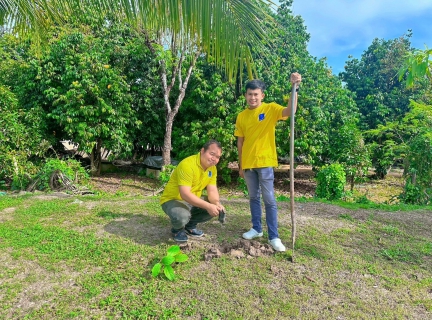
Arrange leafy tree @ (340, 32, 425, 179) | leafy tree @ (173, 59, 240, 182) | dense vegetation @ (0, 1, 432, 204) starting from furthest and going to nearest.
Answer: leafy tree @ (340, 32, 425, 179)
leafy tree @ (173, 59, 240, 182)
dense vegetation @ (0, 1, 432, 204)

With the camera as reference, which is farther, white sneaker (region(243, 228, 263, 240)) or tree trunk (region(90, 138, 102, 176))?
tree trunk (region(90, 138, 102, 176))

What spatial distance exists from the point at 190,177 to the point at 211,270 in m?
0.89

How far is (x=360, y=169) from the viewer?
9523 mm

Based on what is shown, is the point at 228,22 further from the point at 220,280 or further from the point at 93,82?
the point at 93,82

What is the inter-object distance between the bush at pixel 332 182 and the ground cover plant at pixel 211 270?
10.2ft

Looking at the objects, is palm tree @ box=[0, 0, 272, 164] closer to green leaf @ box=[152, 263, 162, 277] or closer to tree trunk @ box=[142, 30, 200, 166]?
green leaf @ box=[152, 263, 162, 277]

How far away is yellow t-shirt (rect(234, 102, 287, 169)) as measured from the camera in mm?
3146

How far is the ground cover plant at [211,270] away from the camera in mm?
2301

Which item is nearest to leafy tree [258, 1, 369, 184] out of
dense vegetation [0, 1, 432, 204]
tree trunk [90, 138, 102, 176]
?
dense vegetation [0, 1, 432, 204]

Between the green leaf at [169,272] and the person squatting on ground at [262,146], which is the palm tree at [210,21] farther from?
the green leaf at [169,272]

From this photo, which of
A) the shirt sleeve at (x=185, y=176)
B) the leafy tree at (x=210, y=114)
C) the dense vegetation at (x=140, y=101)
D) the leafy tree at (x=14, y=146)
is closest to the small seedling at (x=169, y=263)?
the shirt sleeve at (x=185, y=176)

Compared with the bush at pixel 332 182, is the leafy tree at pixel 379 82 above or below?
above

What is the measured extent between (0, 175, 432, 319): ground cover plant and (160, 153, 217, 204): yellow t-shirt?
555mm

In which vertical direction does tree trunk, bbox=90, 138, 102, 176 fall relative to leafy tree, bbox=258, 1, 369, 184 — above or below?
below
